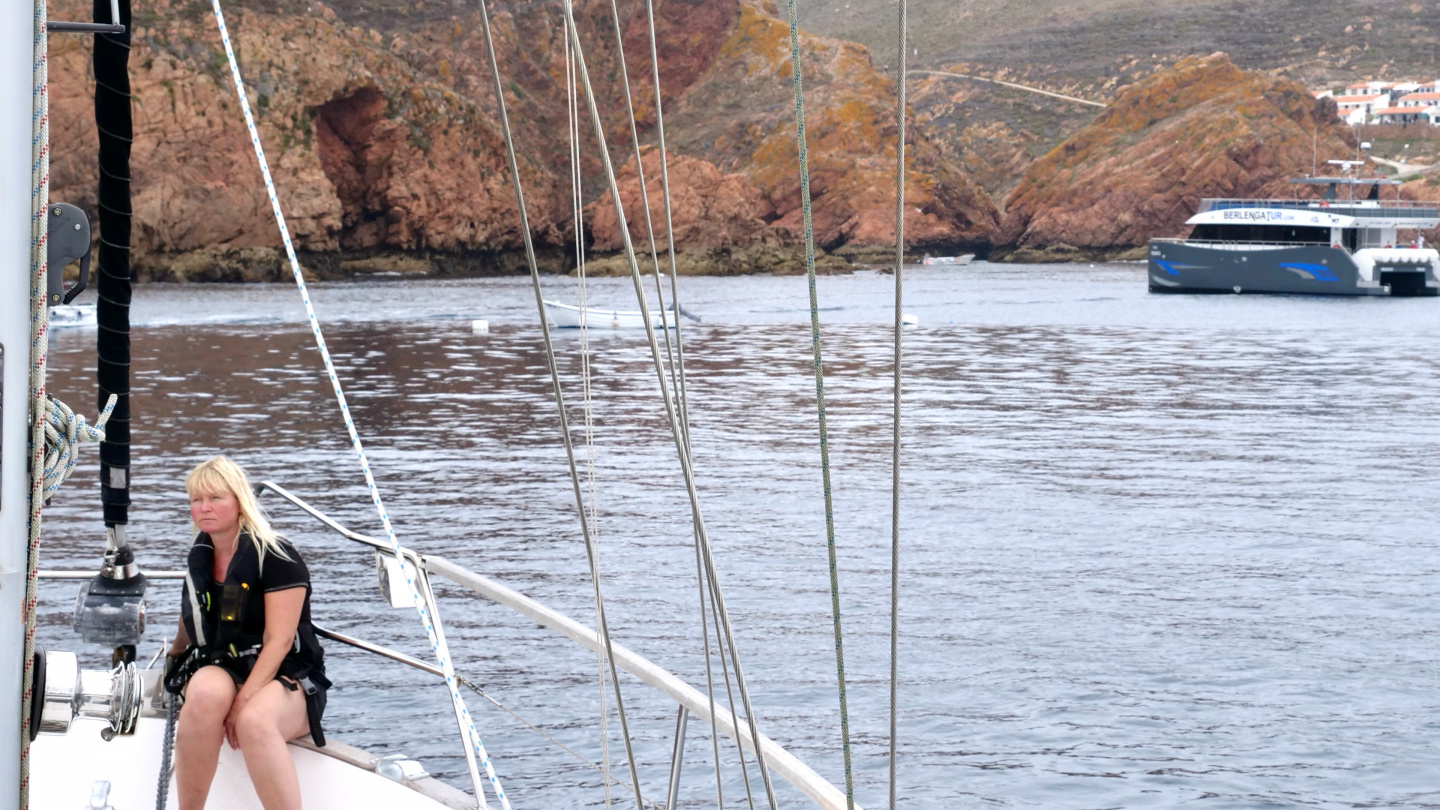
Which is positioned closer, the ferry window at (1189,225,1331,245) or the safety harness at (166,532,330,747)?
the safety harness at (166,532,330,747)

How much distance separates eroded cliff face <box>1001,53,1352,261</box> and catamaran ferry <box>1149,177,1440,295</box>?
5846 cm

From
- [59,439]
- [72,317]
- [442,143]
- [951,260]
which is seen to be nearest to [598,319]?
[72,317]

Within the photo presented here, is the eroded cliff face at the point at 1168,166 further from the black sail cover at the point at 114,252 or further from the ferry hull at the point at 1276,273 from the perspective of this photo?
the black sail cover at the point at 114,252

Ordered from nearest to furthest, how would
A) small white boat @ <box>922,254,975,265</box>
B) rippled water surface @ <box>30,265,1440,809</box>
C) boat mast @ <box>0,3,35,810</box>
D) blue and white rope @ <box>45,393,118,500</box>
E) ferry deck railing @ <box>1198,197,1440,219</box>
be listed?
boat mast @ <box>0,3,35,810</box> < blue and white rope @ <box>45,393,118,500</box> < rippled water surface @ <box>30,265,1440,809</box> < ferry deck railing @ <box>1198,197,1440,219</box> < small white boat @ <box>922,254,975,265</box>

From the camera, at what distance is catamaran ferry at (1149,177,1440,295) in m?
70.4

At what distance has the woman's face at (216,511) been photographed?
3.90 m

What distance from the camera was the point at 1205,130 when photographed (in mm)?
141625

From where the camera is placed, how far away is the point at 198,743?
382cm

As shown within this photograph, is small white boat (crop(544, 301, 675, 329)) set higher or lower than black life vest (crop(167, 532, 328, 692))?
lower

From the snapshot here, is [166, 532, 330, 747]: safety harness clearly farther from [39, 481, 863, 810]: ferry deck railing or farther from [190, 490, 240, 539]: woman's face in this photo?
[39, 481, 863, 810]: ferry deck railing

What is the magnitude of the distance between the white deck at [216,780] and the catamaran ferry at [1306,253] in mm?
72349

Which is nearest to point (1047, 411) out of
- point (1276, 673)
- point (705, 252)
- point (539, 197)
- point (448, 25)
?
point (1276, 673)

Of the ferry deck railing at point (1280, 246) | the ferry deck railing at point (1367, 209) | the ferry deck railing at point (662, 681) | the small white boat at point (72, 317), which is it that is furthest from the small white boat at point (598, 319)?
the ferry deck railing at point (1367, 209)

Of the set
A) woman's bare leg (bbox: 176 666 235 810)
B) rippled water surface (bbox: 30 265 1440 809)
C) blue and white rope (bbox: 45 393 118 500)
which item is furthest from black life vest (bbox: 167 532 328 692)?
rippled water surface (bbox: 30 265 1440 809)
